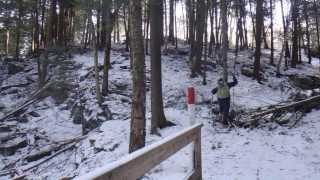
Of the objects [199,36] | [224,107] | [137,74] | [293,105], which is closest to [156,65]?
[224,107]

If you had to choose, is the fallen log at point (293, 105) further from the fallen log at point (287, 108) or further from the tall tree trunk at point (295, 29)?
the tall tree trunk at point (295, 29)

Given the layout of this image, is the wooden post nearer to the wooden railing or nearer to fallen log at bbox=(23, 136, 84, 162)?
the wooden railing

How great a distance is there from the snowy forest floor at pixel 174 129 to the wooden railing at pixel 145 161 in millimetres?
623

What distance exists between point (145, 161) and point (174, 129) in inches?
418

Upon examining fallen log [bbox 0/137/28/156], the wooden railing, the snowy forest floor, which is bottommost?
fallen log [bbox 0/137/28/156]

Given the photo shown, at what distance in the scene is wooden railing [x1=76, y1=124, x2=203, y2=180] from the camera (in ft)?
8.71

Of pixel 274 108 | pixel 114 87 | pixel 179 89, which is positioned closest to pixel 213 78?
pixel 179 89

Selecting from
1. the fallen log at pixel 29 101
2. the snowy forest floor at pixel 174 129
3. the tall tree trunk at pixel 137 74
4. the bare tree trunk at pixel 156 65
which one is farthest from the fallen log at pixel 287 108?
the fallen log at pixel 29 101

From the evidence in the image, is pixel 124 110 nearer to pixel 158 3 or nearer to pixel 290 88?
pixel 158 3

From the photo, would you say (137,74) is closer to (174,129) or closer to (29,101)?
(174,129)

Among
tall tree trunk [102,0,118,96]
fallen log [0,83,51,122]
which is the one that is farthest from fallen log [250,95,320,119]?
fallen log [0,83,51,122]

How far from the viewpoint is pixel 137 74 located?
940 cm

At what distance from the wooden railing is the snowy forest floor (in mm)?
623

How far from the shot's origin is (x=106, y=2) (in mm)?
20234
